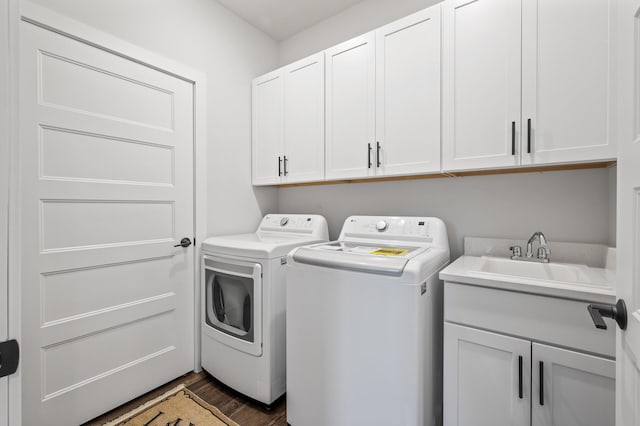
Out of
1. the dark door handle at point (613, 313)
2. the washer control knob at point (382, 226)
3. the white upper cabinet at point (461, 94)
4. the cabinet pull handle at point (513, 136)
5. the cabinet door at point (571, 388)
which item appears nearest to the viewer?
the dark door handle at point (613, 313)

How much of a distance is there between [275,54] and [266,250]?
206 cm

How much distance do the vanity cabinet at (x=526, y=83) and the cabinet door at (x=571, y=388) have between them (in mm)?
836

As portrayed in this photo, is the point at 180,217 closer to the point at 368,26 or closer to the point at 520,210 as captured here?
the point at 368,26

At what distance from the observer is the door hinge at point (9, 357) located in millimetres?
576

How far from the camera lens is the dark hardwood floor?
1661mm

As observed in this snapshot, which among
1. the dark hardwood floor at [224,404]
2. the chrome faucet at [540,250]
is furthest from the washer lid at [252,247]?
the chrome faucet at [540,250]

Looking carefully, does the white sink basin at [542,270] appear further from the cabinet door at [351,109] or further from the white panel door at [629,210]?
Result: the cabinet door at [351,109]

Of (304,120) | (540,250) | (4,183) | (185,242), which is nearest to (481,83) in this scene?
(540,250)

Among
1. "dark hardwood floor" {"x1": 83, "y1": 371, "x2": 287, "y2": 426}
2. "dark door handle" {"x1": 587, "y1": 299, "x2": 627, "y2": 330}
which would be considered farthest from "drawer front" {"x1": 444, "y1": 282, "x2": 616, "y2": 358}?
"dark hardwood floor" {"x1": 83, "y1": 371, "x2": 287, "y2": 426}

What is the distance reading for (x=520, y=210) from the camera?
5.60ft

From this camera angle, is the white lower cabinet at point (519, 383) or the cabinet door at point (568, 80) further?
the cabinet door at point (568, 80)

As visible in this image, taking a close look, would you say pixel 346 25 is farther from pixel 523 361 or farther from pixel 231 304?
pixel 523 361

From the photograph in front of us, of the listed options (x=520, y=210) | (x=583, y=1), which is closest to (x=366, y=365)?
(x=520, y=210)

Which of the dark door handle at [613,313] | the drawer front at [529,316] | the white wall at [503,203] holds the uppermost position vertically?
the white wall at [503,203]
